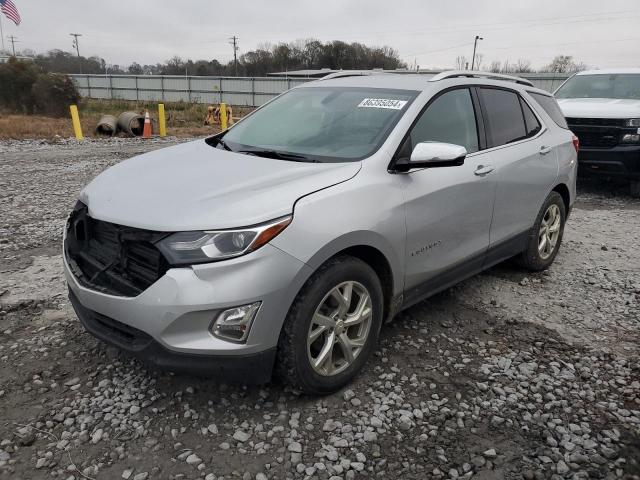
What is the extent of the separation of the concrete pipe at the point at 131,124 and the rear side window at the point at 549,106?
47.2 ft

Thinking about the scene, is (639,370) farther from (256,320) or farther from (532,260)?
(256,320)

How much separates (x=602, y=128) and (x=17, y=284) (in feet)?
27.1

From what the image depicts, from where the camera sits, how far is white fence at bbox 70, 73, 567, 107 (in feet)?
115

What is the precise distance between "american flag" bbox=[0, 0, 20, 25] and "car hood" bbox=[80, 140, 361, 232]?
26.2 metres

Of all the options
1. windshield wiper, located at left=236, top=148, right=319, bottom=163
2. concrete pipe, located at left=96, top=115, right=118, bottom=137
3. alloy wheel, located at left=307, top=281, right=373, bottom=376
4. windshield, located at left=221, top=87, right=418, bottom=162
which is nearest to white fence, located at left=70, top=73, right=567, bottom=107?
concrete pipe, located at left=96, top=115, right=118, bottom=137

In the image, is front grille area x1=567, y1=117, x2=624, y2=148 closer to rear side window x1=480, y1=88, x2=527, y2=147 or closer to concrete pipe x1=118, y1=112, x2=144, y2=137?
rear side window x1=480, y1=88, x2=527, y2=147

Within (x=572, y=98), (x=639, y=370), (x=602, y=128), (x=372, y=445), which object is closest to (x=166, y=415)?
(x=372, y=445)

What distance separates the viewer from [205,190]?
2.73 meters

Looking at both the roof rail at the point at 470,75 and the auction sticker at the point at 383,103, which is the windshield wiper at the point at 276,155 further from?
the roof rail at the point at 470,75

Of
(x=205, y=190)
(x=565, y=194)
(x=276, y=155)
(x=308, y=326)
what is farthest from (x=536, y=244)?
(x=205, y=190)

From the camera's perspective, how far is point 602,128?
26.7 ft

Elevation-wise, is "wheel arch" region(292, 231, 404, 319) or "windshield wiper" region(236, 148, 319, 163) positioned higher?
"windshield wiper" region(236, 148, 319, 163)

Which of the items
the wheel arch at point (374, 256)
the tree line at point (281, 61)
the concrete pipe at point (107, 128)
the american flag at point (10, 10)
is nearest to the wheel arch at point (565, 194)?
the wheel arch at point (374, 256)

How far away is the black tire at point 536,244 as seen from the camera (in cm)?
465
